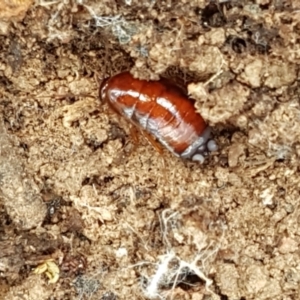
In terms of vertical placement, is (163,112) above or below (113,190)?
above

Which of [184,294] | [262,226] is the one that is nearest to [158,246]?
[184,294]

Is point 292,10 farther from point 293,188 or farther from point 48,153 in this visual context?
point 48,153

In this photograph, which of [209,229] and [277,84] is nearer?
[277,84]
